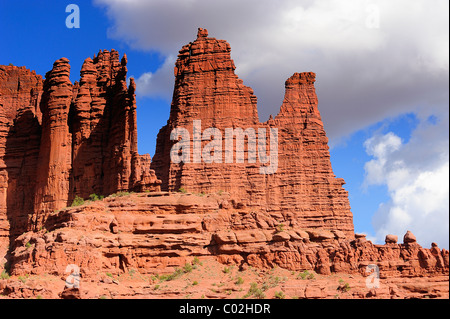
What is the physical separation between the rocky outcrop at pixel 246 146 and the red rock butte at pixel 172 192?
0.12m

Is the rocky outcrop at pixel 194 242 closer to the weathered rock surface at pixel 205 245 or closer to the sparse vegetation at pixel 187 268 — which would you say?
the weathered rock surface at pixel 205 245

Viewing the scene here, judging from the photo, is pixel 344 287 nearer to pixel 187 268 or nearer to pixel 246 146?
pixel 187 268

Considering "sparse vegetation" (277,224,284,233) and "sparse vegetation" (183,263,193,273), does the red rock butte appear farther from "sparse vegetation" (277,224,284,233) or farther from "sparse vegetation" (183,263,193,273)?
"sparse vegetation" (183,263,193,273)

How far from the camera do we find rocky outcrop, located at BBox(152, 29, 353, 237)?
93.1m

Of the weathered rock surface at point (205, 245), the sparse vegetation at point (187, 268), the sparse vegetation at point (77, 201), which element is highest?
the sparse vegetation at point (77, 201)

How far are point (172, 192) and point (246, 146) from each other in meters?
10.6

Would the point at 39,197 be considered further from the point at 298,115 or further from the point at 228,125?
the point at 298,115

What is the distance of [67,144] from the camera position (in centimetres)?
9794

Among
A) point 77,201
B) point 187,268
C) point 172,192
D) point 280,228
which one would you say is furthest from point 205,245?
point 77,201

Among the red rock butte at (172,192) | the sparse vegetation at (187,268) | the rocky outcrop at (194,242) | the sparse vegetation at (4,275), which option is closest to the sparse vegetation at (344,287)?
the red rock butte at (172,192)

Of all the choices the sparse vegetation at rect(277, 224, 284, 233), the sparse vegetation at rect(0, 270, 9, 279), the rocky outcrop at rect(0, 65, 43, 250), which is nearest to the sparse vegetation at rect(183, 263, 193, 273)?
the sparse vegetation at rect(277, 224, 284, 233)

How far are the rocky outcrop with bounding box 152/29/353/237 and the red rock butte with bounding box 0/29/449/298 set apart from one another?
0.12 metres

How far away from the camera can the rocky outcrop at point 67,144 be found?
Result: 3762 inches

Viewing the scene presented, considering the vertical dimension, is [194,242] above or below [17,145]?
below
